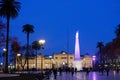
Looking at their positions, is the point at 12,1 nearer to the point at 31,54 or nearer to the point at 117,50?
the point at 117,50

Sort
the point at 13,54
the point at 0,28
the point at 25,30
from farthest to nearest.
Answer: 1. the point at 13,54
2. the point at 25,30
3. the point at 0,28

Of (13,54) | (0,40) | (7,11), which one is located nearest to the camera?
(0,40)

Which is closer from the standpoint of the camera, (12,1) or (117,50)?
(12,1)

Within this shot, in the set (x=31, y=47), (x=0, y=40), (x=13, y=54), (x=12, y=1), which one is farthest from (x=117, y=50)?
(x=0, y=40)

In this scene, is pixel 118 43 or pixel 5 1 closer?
pixel 5 1

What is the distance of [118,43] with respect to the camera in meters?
137

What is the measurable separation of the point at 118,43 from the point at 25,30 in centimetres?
3465

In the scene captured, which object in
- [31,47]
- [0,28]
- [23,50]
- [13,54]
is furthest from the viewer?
[31,47]

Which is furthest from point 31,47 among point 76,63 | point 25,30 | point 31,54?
point 25,30

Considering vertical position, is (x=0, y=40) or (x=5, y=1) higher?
(x=5, y=1)

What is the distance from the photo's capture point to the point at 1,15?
8088 centimetres

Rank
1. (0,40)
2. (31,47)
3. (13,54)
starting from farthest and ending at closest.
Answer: (31,47) → (13,54) → (0,40)

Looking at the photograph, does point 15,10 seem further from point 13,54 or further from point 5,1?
point 13,54

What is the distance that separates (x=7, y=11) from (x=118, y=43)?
66395mm
